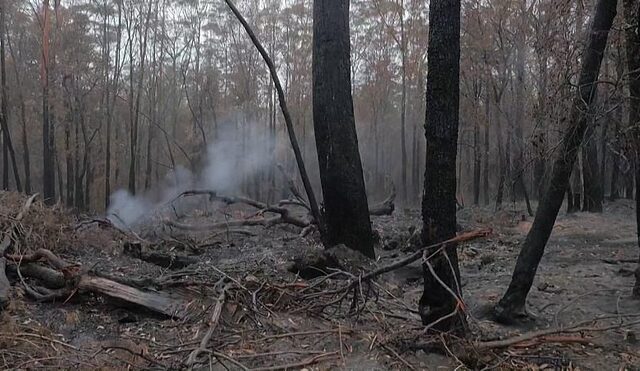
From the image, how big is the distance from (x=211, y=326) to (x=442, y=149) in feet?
6.44

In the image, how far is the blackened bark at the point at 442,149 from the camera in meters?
3.49

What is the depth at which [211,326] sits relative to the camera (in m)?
3.44

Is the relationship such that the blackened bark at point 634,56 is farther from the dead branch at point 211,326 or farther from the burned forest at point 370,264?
the dead branch at point 211,326

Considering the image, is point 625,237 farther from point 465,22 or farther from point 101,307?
point 465,22

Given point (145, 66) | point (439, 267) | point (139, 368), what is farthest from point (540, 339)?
point (145, 66)

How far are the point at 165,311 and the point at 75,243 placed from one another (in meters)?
3.56

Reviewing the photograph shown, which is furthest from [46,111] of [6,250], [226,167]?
[6,250]

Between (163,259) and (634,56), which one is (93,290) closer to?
(163,259)

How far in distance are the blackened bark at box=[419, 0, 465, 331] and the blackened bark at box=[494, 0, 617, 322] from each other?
49.8 inches

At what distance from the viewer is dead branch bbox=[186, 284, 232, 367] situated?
2.99 m

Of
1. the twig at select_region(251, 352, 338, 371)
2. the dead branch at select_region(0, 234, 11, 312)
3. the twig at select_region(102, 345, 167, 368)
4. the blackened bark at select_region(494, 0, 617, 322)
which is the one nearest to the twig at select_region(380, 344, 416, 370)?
the twig at select_region(251, 352, 338, 371)

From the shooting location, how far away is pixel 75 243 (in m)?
6.94

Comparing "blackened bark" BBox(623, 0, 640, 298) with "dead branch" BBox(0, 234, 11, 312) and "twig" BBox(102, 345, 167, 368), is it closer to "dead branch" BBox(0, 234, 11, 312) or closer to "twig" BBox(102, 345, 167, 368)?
"twig" BBox(102, 345, 167, 368)

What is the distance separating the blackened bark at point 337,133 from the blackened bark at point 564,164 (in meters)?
1.86
